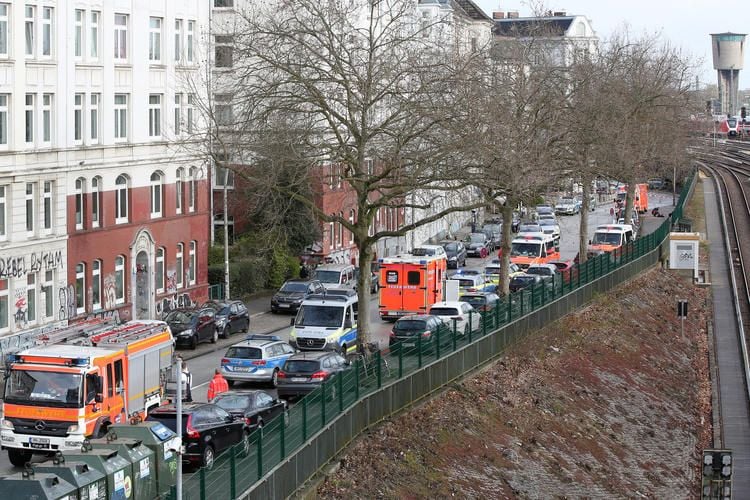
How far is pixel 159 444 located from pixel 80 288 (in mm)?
25099

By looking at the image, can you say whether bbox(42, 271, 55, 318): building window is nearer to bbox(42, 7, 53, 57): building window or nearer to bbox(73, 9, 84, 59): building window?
bbox(42, 7, 53, 57): building window

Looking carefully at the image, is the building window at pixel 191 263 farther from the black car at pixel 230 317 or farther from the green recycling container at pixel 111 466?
the green recycling container at pixel 111 466

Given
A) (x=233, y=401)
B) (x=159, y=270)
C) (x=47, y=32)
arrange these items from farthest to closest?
(x=159, y=270), (x=47, y=32), (x=233, y=401)

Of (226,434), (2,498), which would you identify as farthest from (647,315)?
(2,498)

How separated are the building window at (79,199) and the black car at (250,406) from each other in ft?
61.3

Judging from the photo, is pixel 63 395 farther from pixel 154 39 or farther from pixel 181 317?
pixel 154 39

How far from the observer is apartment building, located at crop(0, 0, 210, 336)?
4328 centimetres

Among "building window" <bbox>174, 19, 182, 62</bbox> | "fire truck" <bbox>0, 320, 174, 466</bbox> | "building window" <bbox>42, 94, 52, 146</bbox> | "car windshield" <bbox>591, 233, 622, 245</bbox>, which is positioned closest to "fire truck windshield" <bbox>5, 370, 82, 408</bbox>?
"fire truck" <bbox>0, 320, 174, 466</bbox>

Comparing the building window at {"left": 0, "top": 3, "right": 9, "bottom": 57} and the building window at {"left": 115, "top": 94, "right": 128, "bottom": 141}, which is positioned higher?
the building window at {"left": 0, "top": 3, "right": 9, "bottom": 57}

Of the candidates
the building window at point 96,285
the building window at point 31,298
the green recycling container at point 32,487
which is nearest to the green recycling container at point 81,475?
the green recycling container at point 32,487

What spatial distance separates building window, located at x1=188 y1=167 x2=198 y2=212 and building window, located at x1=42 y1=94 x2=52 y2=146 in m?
10.9

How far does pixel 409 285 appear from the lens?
2047 inches

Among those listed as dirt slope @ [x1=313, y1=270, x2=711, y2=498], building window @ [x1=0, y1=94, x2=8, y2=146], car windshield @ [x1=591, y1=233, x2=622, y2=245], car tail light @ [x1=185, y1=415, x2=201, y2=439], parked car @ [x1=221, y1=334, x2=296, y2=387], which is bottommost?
dirt slope @ [x1=313, y1=270, x2=711, y2=498]

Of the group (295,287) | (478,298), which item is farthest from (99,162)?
(478,298)
